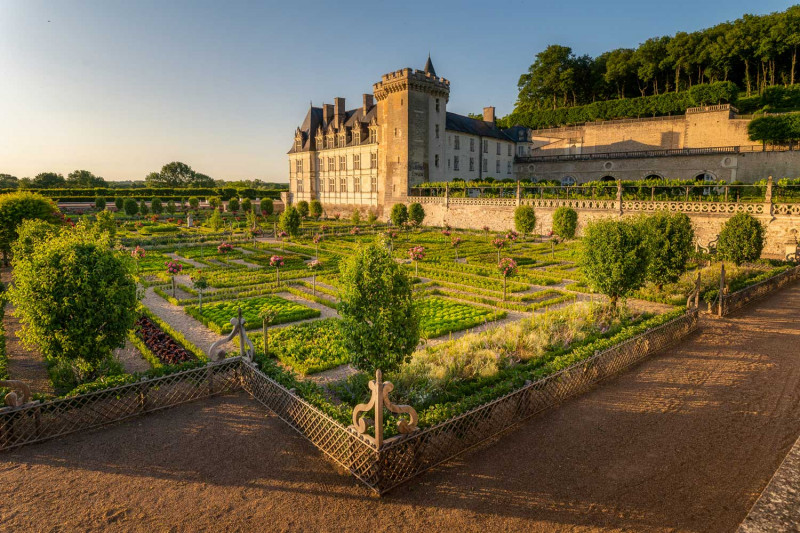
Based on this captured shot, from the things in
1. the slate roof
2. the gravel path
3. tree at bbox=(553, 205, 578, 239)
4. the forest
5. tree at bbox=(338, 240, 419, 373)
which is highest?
the forest

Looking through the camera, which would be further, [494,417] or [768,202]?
[768,202]

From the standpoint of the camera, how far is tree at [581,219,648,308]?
49.2 ft

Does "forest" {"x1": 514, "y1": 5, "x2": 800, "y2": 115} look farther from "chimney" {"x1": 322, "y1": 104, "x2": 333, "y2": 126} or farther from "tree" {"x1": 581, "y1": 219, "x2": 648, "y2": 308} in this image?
"tree" {"x1": 581, "y1": 219, "x2": 648, "y2": 308}

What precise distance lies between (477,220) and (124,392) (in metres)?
38.4

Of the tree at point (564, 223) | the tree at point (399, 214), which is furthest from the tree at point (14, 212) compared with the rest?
the tree at point (564, 223)

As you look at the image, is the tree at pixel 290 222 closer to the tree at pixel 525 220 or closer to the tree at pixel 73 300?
the tree at pixel 525 220

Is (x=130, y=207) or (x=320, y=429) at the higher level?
(x=130, y=207)

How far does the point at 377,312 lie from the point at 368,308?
0.66 ft

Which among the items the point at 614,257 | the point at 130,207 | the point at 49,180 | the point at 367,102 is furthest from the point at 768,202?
the point at 49,180

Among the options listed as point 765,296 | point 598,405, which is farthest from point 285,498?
point 765,296

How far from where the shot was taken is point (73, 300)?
368 inches

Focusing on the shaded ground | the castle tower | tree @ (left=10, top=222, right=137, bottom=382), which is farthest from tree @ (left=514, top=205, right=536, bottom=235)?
tree @ (left=10, top=222, right=137, bottom=382)

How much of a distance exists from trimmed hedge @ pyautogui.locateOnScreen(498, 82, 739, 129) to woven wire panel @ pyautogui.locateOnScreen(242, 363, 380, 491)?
6450 cm

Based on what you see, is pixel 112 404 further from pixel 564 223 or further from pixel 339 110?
pixel 339 110
